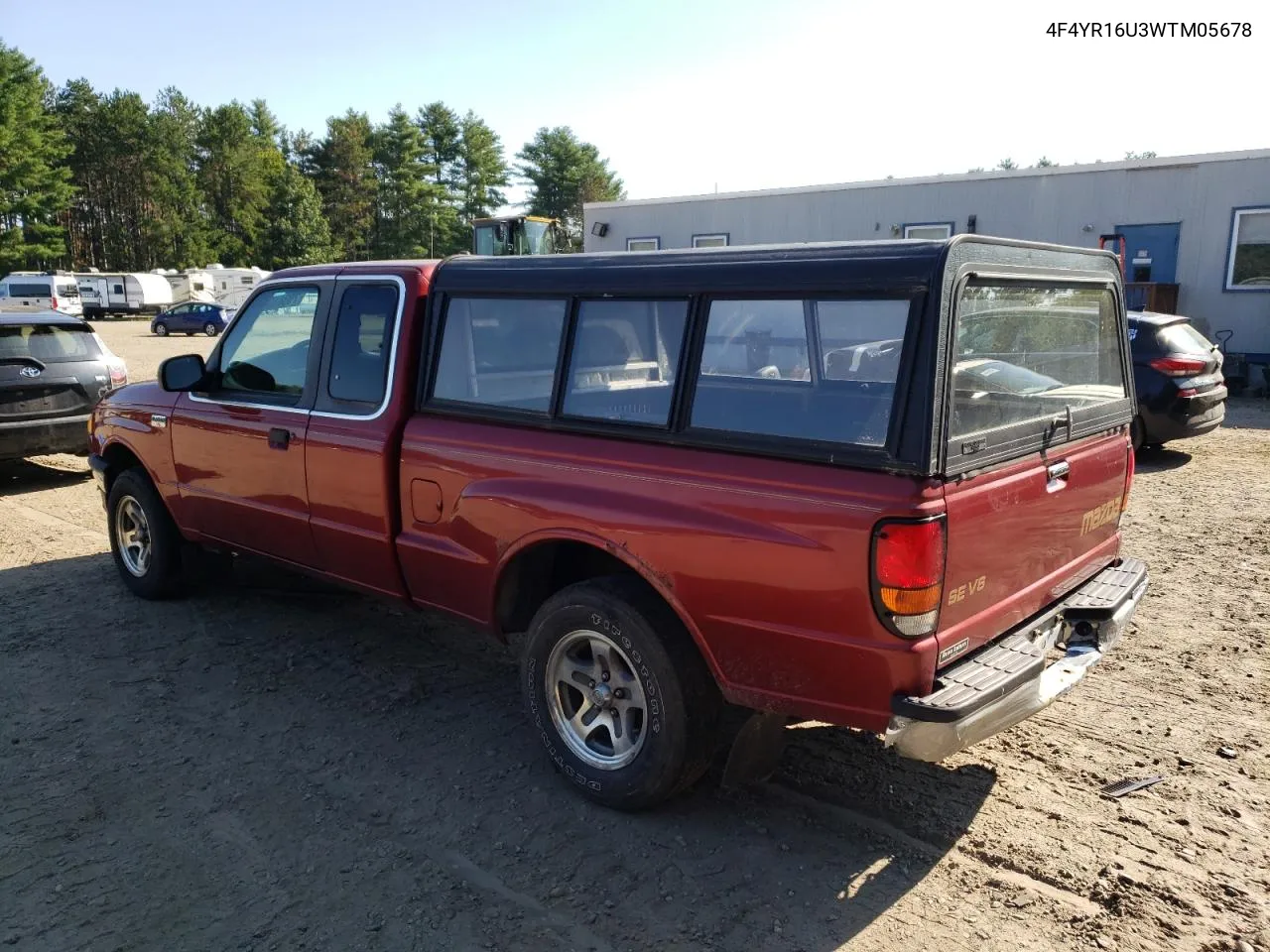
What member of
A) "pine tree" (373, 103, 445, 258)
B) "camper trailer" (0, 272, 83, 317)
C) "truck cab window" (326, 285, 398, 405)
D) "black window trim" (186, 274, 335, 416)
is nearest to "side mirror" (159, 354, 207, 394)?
"black window trim" (186, 274, 335, 416)

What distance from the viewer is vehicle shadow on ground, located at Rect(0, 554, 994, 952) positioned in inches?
112

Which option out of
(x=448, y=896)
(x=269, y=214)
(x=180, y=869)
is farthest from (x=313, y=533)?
(x=269, y=214)

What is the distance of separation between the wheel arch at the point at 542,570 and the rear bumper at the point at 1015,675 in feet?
2.77

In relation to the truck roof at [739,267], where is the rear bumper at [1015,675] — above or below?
below

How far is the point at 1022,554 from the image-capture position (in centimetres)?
315

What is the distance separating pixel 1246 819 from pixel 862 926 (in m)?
1.57

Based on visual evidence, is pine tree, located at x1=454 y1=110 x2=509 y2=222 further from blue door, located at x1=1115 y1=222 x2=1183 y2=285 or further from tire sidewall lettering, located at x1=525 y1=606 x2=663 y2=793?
tire sidewall lettering, located at x1=525 y1=606 x2=663 y2=793

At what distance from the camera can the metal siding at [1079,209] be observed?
16031mm

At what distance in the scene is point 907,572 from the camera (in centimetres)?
263

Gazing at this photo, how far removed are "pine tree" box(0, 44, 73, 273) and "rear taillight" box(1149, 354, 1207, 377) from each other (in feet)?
212

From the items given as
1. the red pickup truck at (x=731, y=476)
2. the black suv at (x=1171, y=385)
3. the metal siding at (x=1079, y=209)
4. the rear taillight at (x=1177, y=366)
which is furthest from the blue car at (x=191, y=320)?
the red pickup truck at (x=731, y=476)

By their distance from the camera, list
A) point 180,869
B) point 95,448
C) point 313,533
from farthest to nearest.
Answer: point 95,448
point 313,533
point 180,869

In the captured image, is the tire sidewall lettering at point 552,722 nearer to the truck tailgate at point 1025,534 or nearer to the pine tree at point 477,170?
the truck tailgate at point 1025,534

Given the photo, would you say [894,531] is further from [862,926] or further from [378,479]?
[378,479]
